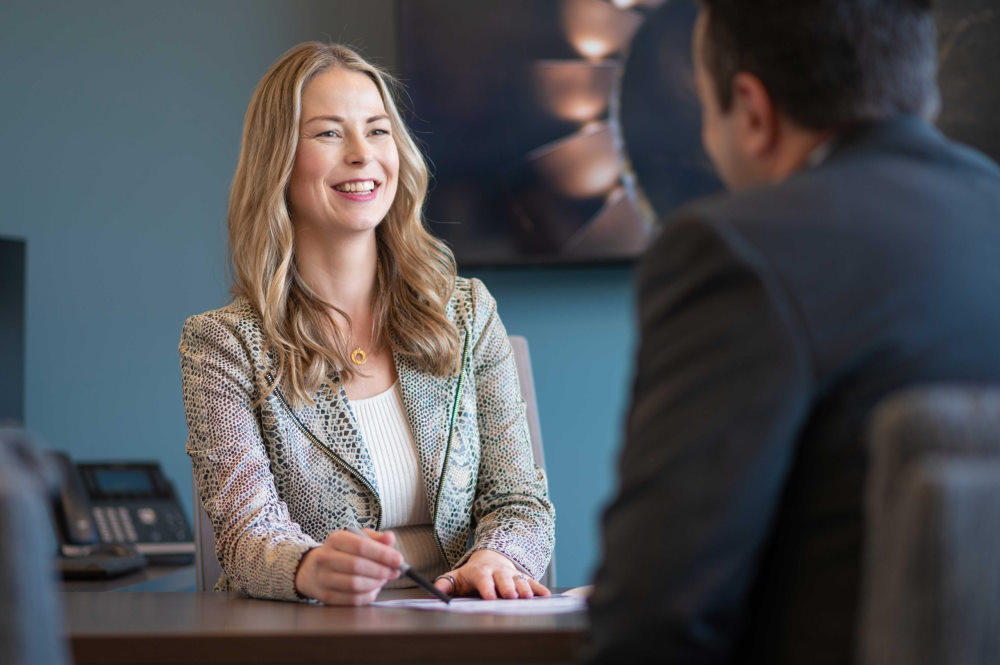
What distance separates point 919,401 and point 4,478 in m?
0.56

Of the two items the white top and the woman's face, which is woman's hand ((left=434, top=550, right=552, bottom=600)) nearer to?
the white top

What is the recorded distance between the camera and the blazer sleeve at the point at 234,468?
1427 millimetres

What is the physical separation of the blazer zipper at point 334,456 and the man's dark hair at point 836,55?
3.14 feet

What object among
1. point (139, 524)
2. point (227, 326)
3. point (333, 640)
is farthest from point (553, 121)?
point (333, 640)

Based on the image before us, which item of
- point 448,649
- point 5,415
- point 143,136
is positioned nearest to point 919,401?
point 448,649

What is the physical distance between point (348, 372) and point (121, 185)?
4.70 feet

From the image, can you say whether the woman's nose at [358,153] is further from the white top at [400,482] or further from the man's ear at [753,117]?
the man's ear at [753,117]

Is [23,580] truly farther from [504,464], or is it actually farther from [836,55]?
[504,464]

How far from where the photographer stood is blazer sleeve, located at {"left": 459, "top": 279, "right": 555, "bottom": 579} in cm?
171

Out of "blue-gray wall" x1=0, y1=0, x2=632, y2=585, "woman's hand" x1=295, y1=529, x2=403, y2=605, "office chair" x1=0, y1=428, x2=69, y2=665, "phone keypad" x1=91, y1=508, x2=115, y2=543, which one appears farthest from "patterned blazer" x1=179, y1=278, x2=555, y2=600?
"blue-gray wall" x1=0, y1=0, x2=632, y2=585

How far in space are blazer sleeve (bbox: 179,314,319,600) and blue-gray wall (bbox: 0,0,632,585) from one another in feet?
3.98

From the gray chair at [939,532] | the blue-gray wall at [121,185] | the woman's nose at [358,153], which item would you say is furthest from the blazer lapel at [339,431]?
the blue-gray wall at [121,185]

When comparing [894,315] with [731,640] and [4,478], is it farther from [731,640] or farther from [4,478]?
[4,478]

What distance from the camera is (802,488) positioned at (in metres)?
0.79
